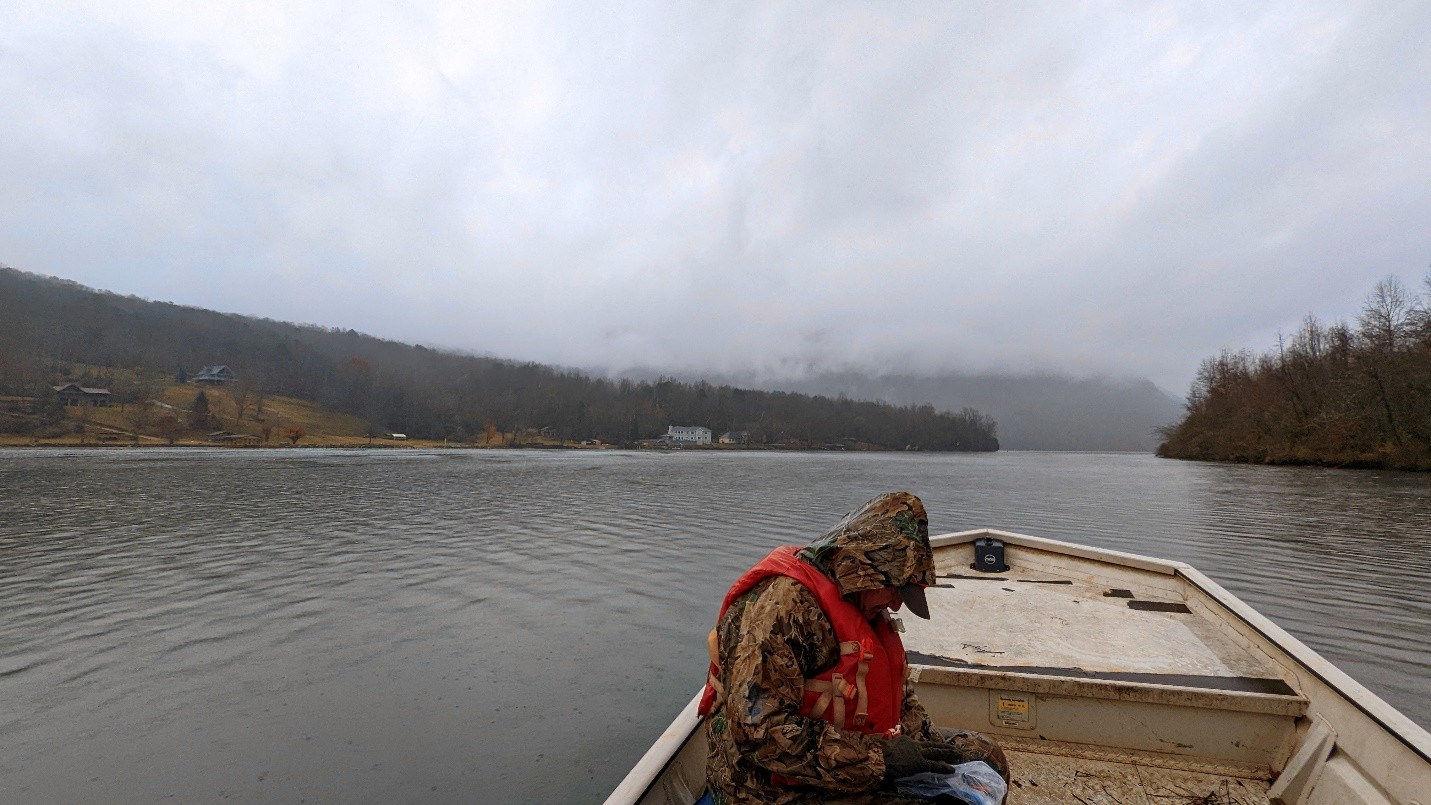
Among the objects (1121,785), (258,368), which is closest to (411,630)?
(1121,785)

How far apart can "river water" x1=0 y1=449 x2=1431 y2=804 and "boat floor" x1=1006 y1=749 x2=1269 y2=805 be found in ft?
12.9

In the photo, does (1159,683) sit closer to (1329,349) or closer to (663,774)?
(663,774)

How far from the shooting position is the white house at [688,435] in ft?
619

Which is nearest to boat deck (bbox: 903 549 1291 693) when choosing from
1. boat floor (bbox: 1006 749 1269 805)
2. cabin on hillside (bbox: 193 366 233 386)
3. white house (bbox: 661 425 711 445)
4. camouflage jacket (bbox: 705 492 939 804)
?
boat floor (bbox: 1006 749 1269 805)

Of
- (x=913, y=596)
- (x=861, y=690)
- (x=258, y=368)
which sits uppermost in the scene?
(x=258, y=368)

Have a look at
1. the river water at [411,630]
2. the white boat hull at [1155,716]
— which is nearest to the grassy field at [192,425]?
the river water at [411,630]

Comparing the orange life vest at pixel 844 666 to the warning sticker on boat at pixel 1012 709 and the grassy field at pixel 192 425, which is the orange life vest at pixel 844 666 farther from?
the grassy field at pixel 192 425

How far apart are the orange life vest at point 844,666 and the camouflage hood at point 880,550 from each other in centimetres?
9

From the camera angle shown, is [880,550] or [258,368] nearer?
[880,550]

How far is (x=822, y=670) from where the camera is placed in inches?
109

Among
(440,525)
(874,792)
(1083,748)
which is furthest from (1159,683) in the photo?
(440,525)

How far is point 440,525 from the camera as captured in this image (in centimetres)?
2242

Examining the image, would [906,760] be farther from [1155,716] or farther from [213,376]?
[213,376]

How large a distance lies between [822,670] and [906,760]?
0.57 m
